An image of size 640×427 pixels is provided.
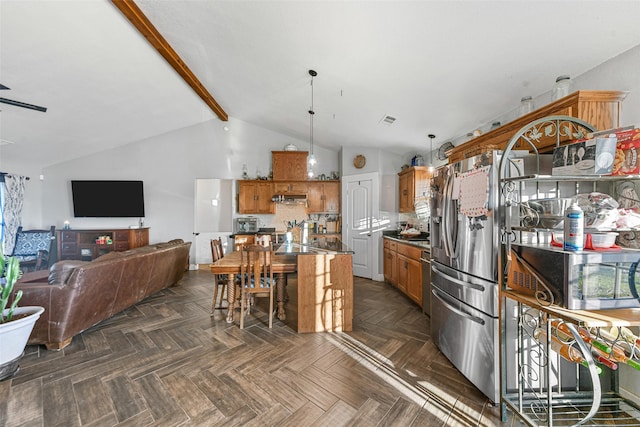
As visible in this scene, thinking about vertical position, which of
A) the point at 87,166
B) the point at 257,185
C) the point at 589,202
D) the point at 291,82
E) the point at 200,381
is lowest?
the point at 200,381

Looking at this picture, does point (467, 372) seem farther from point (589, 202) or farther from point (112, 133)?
point (112, 133)

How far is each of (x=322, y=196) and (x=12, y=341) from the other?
16.3 feet

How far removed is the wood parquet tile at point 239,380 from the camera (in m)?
1.69

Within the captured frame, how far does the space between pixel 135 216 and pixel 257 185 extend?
297cm

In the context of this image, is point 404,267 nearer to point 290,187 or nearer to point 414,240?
point 414,240

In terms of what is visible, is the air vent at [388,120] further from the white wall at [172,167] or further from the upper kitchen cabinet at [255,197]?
the upper kitchen cabinet at [255,197]

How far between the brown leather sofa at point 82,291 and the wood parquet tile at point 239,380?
0.56 feet

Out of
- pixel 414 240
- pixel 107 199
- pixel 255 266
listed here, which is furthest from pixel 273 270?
pixel 107 199

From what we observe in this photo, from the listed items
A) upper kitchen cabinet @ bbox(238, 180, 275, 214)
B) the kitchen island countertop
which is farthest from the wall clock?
upper kitchen cabinet @ bbox(238, 180, 275, 214)

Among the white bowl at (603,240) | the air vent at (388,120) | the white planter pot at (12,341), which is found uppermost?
the air vent at (388,120)

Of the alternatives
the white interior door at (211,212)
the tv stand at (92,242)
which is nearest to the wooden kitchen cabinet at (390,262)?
the white interior door at (211,212)

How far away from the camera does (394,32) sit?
7.16ft

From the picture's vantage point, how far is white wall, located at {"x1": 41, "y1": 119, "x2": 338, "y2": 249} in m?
6.04

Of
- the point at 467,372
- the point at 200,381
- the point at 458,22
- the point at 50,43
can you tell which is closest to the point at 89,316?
the point at 200,381
